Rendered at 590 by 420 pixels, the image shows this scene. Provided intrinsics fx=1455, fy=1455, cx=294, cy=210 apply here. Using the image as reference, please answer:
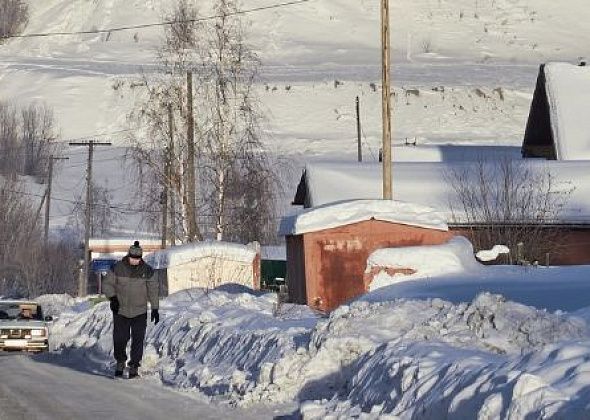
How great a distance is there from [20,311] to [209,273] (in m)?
15.9

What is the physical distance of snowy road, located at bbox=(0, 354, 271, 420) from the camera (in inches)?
596

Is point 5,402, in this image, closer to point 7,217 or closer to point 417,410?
point 417,410

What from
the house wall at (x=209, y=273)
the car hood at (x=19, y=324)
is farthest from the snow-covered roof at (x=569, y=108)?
the car hood at (x=19, y=324)

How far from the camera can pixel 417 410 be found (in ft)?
39.7

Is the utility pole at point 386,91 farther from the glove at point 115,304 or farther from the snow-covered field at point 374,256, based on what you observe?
the glove at point 115,304

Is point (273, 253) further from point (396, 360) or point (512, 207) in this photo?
point (396, 360)

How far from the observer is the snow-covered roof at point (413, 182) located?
4066cm

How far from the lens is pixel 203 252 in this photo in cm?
4609

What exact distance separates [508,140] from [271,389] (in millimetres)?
94757

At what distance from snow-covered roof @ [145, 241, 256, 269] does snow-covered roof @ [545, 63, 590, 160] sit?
35.7 ft

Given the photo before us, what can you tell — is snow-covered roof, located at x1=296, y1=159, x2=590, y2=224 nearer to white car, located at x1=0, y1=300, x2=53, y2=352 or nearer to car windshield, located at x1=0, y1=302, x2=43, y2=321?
car windshield, located at x1=0, y1=302, x2=43, y2=321

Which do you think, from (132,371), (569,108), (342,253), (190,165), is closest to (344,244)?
(342,253)

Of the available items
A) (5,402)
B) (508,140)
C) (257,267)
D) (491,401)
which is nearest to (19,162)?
(508,140)

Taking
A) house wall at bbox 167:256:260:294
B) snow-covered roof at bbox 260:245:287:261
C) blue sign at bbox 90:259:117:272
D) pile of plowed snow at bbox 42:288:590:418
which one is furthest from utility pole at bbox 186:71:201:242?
blue sign at bbox 90:259:117:272
